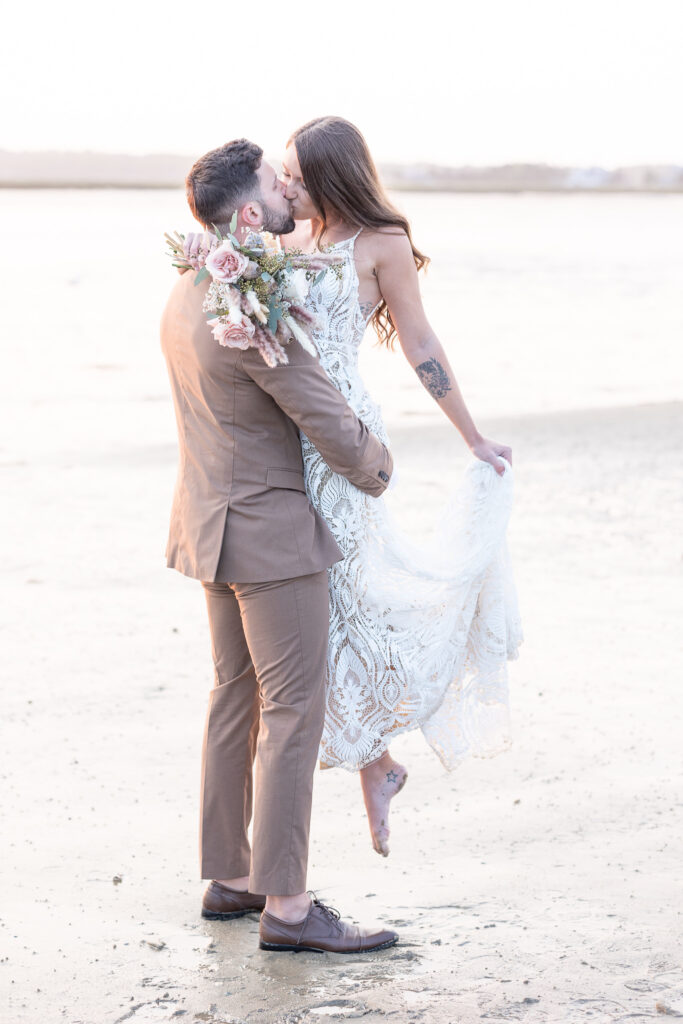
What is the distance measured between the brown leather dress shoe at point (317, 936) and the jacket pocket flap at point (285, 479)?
3.24 feet

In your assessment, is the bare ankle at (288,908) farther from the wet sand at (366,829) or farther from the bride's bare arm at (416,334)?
the bride's bare arm at (416,334)

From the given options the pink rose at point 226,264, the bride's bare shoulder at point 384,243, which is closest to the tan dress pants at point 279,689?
the pink rose at point 226,264

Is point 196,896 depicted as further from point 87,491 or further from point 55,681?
point 87,491

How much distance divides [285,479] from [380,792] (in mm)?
957

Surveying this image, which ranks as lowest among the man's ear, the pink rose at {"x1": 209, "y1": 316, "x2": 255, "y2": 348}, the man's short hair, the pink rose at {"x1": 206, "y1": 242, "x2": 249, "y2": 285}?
the pink rose at {"x1": 209, "y1": 316, "x2": 255, "y2": 348}

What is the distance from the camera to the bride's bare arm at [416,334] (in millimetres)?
2812

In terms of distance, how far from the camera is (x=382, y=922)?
115 inches

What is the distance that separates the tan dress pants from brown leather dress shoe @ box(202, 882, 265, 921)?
0.15 m

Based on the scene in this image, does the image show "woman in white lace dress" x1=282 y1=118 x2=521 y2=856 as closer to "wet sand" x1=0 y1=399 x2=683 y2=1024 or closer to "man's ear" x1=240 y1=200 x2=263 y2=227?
"man's ear" x1=240 y1=200 x2=263 y2=227

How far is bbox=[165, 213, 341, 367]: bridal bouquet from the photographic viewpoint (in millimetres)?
2352

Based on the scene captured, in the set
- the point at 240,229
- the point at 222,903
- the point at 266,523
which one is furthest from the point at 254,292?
the point at 222,903

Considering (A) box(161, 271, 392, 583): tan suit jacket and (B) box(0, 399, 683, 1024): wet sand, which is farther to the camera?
(B) box(0, 399, 683, 1024): wet sand

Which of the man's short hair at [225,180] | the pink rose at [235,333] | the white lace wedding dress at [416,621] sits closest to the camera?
the pink rose at [235,333]

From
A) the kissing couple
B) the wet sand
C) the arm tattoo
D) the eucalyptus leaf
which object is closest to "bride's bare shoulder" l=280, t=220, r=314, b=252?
the kissing couple
